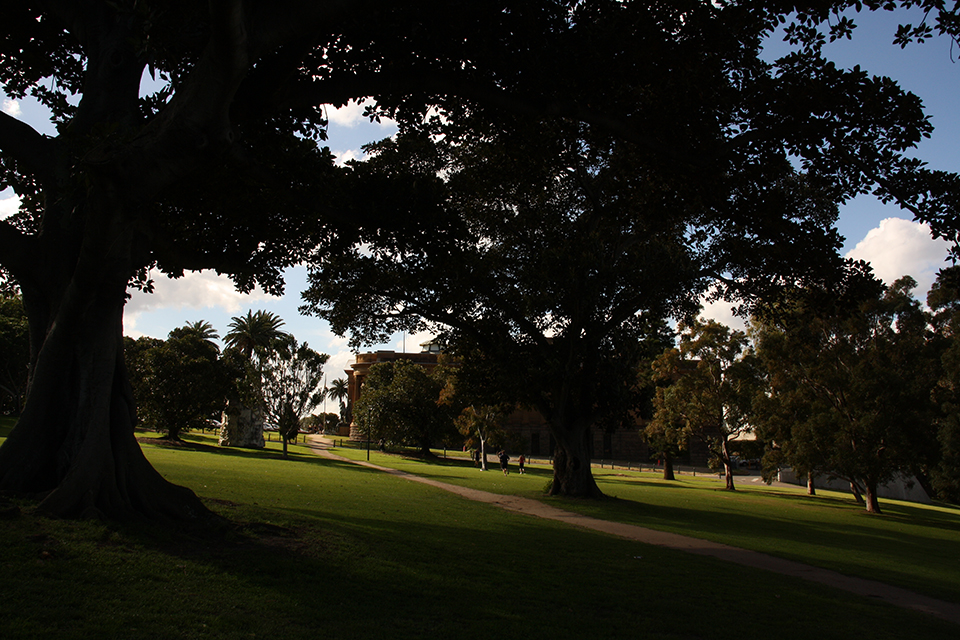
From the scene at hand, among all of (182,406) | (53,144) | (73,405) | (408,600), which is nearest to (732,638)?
(408,600)

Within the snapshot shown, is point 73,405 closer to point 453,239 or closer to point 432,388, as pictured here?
point 453,239

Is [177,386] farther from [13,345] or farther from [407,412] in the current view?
[407,412]

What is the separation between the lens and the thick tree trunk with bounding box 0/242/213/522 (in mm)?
8211

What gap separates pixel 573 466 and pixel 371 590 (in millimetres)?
18009

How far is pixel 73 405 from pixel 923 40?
1204 centimetres

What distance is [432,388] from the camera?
5588cm

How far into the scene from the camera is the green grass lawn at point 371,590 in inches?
204

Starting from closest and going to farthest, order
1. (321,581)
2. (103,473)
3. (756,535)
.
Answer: (321,581) → (103,473) → (756,535)

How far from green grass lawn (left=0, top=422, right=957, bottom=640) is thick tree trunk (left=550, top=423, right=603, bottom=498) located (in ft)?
41.5

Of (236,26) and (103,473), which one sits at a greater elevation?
(236,26)

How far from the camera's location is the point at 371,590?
661cm

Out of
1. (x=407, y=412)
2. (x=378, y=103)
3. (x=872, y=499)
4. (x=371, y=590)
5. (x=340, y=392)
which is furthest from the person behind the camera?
(x=340, y=392)

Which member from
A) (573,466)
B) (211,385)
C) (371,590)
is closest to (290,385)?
(211,385)

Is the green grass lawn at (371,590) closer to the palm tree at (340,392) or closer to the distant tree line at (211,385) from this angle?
the distant tree line at (211,385)
